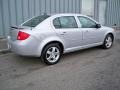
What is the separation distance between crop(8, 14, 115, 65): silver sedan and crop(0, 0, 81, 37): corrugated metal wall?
2.77 meters

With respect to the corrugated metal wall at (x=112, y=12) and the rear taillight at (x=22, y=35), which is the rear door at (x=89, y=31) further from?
the corrugated metal wall at (x=112, y=12)

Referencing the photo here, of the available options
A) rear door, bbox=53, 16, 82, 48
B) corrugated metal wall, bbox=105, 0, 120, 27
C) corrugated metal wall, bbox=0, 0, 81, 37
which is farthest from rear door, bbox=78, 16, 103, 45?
corrugated metal wall, bbox=105, 0, 120, 27

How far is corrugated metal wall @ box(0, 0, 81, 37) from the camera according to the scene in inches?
304

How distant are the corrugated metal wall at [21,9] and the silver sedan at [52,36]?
277 cm

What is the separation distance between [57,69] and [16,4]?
181 inches

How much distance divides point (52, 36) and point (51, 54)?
1.80ft

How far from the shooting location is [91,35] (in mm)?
6082

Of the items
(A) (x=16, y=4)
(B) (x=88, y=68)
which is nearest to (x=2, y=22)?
(A) (x=16, y=4)

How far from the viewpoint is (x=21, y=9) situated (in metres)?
8.14

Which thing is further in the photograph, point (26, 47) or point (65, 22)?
point (65, 22)

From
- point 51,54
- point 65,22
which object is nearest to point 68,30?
point 65,22

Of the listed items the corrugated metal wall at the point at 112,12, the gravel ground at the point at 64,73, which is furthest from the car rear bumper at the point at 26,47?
the corrugated metal wall at the point at 112,12

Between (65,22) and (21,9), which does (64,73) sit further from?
(21,9)

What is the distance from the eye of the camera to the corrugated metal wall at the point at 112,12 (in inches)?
497
